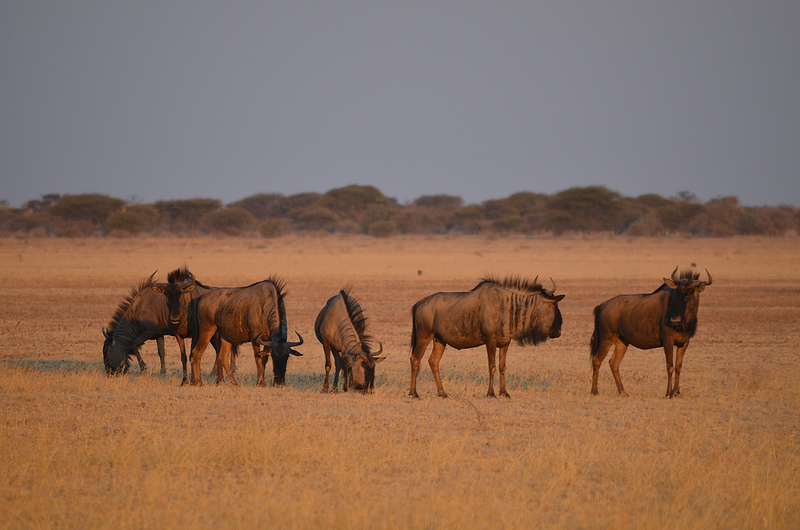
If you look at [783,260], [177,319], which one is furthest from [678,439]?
[783,260]

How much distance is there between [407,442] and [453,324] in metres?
2.56

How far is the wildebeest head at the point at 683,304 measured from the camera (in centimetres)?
923

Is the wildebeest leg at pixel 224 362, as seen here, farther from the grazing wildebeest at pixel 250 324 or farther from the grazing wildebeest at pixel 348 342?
the grazing wildebeest at pixel 348 342

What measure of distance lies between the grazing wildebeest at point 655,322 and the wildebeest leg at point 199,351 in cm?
521

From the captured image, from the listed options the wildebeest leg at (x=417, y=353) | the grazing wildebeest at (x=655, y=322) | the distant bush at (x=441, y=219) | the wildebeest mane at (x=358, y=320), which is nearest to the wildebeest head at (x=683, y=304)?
the grazing wildebeest at (x=655, y=322)

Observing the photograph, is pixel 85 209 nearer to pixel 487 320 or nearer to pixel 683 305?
pixel 487 320

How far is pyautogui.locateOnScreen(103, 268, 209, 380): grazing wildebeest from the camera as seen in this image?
11.3 metres

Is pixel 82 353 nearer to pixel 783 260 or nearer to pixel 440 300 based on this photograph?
pixel 440 300

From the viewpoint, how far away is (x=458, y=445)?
7.07m

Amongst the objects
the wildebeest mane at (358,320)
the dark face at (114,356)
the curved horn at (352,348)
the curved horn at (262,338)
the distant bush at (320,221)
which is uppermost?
the distant bush at (320,221)

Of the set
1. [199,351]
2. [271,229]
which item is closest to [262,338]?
[199,351]

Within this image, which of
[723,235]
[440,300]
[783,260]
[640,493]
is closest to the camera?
[640,493]

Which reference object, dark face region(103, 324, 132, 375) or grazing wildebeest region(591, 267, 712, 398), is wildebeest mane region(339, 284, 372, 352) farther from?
dark face region(103, 324, 132, 375)

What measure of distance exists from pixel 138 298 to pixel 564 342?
825cm
